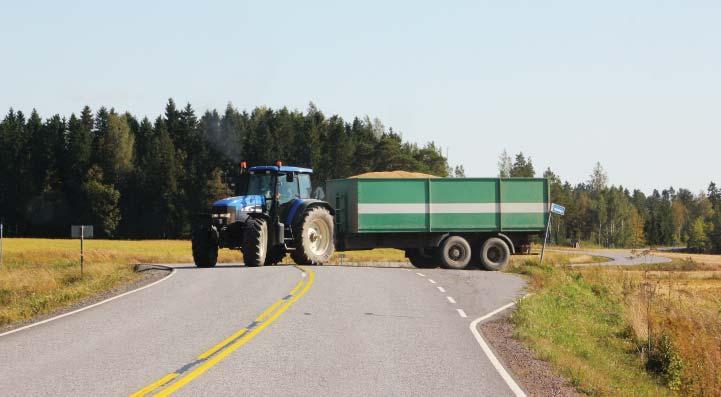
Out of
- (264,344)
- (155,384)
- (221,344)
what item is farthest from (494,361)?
(155,384)

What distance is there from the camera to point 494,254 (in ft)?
102

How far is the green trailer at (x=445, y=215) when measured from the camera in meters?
29.9

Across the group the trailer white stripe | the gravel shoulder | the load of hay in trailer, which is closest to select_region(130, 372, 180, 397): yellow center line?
the gravel shoulder

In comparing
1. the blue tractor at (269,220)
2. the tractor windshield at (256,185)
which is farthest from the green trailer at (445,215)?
the tractor windshield at (256,185)

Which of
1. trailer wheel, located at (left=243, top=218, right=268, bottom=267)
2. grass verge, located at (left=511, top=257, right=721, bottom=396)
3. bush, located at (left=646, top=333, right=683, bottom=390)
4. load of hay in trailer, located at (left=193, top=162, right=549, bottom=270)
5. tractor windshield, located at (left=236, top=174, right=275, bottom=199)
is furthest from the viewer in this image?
load of hay in trailer, located at (left=193, top=162, right=549, bottom=270)

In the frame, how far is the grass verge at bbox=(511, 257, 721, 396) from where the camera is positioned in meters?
12.5

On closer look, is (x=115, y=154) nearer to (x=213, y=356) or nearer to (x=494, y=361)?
(x=213, y=356)

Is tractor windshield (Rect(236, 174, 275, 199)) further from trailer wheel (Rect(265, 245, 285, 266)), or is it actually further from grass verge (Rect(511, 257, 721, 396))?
grass verge (Rect(511, 257, 721, 396))

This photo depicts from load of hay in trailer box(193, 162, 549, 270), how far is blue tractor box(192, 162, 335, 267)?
34 mm

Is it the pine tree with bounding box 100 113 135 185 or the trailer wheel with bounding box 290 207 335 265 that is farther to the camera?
the pine tree with bounding box 100 113 135 185

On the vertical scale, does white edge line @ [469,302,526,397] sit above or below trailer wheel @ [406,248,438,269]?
below

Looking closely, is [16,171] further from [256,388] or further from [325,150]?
[256,388]

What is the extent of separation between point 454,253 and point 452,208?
171 cm

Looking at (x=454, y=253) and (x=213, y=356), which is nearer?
(x=213, y=356)
